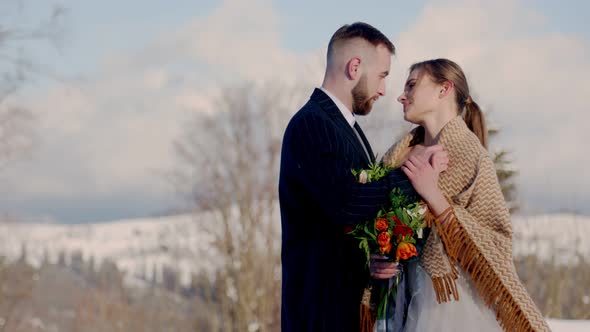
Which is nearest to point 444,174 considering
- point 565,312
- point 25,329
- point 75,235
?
point 565,312

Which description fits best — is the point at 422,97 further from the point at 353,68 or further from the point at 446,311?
the point at 446,311

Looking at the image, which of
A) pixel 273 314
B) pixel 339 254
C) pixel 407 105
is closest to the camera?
pixel 339 254

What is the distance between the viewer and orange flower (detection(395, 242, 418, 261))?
3947mm

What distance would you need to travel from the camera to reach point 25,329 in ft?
94.4

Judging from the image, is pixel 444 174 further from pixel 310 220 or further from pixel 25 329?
pixel 25 329

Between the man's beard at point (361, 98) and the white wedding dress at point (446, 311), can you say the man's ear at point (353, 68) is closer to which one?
the man's beard at point (361, 98)

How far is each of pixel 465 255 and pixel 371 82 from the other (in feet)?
2.78

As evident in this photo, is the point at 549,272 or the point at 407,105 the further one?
the point at 549,272

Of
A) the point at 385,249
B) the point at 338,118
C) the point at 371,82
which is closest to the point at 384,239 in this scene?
the point at 385,249

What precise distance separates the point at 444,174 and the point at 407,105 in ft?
1.24

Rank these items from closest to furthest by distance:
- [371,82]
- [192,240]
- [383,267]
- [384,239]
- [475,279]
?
[384,239] < [383,267] < [475,279] < [371,82] < [192,240]

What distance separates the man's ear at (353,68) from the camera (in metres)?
4.23

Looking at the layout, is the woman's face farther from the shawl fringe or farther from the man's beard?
the shawl fringe

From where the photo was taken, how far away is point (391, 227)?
156 inches
